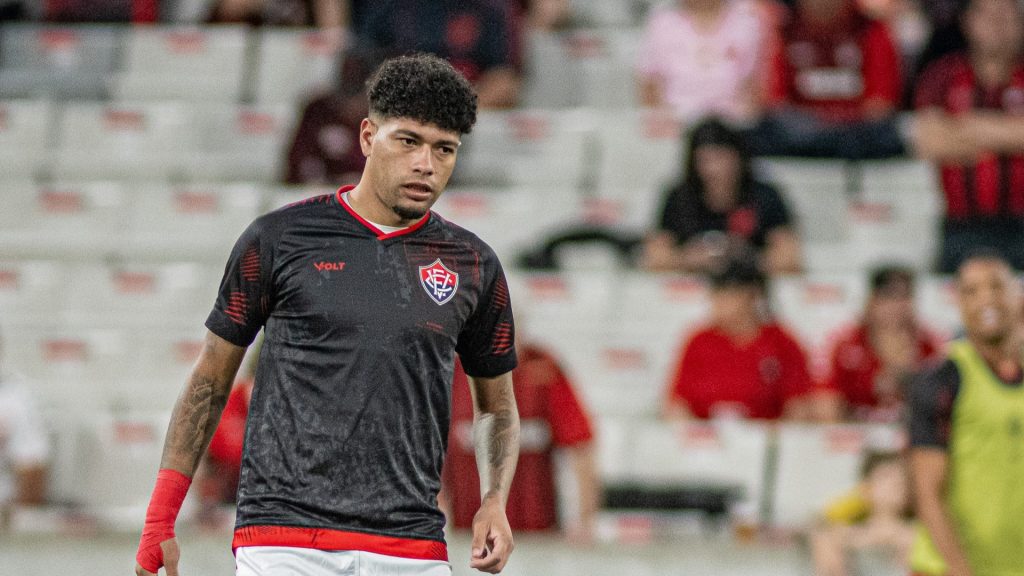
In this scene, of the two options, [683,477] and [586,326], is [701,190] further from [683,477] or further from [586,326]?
[683,477]

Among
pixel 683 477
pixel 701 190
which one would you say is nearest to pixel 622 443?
pixel 683 477

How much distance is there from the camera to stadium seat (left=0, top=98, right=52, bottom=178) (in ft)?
34.4

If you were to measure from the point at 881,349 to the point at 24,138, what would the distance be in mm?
5940

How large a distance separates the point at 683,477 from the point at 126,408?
10.3ft

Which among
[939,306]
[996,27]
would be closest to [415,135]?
[939,306]

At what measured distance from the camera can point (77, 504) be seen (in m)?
8.03

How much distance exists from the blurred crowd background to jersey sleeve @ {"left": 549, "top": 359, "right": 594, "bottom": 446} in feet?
0.05

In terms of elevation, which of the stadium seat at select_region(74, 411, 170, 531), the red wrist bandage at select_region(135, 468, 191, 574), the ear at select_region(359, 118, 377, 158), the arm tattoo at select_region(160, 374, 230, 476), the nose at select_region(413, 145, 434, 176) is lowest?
the stadium seat at select_region(74, 411, 170, 531)

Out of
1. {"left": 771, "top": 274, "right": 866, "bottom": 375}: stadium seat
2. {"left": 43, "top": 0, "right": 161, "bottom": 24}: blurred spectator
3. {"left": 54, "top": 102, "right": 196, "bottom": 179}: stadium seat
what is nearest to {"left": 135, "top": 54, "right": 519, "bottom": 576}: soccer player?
{"left": 771, "top": 274, "right": 866, "bottom": 375}: stadium seat

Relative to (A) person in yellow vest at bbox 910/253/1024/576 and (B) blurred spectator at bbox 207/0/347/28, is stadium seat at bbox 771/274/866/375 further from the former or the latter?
(B) blurred spectator at bbox 207/0/347/28

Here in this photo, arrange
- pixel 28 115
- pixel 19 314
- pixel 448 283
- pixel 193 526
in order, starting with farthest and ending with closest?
1. pixel 28 115
2. pixel 19 314
3. pixel 193 526
4. pixel 448 283

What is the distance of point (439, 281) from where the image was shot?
3592 mm

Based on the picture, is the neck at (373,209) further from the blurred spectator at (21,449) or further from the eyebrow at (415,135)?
the blurred spectator at (21,449)

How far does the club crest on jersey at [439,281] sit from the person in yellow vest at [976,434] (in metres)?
2.45
